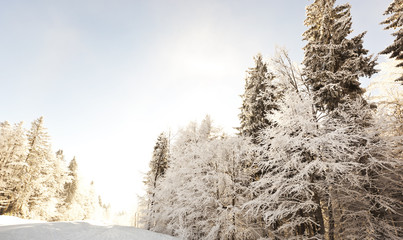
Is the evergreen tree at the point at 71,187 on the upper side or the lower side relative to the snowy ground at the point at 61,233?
upper

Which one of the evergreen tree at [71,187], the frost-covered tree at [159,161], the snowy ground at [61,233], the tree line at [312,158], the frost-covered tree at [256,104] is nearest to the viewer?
the tree line at [312,158]

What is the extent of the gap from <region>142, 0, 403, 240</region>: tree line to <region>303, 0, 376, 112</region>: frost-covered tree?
0.06 m

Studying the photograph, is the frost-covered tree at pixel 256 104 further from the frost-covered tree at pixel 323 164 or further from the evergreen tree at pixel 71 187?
the evergreen tree at pixel 71 187

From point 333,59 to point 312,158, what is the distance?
626 centimetres

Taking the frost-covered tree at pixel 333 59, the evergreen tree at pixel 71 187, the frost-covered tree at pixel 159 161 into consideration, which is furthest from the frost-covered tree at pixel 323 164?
the evergreen tree at pixel 71 187

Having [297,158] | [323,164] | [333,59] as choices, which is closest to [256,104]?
[333,59]

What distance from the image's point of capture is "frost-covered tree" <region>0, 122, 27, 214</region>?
22.4 m

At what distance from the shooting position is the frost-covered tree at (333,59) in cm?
1016

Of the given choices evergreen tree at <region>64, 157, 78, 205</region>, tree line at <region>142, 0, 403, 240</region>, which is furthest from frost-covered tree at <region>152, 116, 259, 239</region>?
evergreen tree at <region>64, 157, 78, 205</region>

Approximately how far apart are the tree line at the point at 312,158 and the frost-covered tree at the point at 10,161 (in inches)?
797

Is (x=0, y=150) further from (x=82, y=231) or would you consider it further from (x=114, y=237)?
(x=114, y=237)

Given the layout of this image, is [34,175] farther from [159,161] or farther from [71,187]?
[159,161]

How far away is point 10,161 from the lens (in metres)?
23.4

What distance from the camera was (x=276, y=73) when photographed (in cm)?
1133
